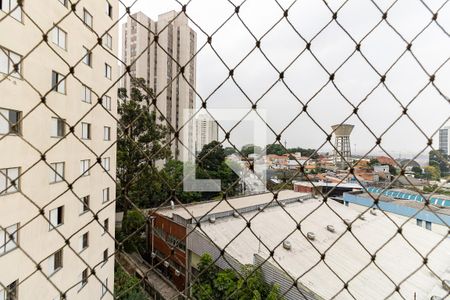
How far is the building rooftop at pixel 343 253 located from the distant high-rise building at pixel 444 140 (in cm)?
143

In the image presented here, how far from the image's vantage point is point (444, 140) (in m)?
0.83

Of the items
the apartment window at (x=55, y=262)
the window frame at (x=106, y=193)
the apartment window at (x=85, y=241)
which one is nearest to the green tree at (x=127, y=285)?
the apartment window at (x=85, y=241)

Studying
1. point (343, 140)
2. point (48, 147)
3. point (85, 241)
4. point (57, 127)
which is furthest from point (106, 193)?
point (343, 140)

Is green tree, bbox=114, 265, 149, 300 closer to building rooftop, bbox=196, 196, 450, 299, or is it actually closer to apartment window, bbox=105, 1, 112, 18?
building rooftop, bbox=196, 196, 450, 299

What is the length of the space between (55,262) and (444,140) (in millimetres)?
4073

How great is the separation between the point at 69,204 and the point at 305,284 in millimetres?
3126

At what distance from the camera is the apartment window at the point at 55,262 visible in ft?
10.8

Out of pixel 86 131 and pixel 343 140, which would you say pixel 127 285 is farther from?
pixel 343 140

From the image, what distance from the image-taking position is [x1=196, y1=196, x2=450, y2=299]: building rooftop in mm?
3023

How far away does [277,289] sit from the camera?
10.1 ft

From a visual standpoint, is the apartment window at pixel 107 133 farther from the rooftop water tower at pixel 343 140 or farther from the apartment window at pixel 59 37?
the rooftop water tower at pixel 343 140

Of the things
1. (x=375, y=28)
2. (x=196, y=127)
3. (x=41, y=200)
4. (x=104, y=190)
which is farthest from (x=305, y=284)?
(x=104, y=190)

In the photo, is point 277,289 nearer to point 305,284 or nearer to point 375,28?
point 305,284

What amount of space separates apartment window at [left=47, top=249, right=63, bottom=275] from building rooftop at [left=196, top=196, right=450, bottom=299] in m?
2.06
